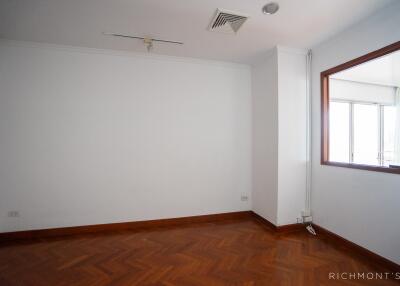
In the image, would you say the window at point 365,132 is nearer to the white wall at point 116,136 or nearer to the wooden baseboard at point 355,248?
the wooden baseboard at point 355,248

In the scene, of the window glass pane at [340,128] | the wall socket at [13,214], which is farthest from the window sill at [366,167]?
the wall socket at [13,214]

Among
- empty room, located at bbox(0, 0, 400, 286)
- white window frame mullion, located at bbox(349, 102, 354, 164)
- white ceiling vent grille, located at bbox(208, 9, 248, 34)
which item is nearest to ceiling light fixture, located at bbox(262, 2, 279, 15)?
empty room, located at bbox(0, 0, 400, 286)

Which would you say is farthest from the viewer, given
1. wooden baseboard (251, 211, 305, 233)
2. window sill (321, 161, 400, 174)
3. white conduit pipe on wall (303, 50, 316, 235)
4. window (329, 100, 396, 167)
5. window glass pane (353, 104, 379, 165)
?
window glass pane (353, 104, 379, 165)

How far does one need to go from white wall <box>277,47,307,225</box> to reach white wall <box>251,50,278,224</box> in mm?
76

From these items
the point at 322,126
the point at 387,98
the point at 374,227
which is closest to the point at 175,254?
the point at 374,227

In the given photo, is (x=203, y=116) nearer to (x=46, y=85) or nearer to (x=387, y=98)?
(x=46, y=85)

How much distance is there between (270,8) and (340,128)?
3328 millimetres

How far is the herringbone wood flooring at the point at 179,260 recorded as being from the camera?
1.89 metres

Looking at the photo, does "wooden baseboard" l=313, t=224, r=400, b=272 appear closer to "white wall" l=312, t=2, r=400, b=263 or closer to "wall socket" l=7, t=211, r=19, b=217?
"white wall" l=312, t=2, r=400, b=263

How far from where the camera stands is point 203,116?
3.36 m

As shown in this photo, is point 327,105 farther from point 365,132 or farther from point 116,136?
point 116,136

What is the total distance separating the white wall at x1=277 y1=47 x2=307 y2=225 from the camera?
2898 mm

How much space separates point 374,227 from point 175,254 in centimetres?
231

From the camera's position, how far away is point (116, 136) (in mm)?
3020
